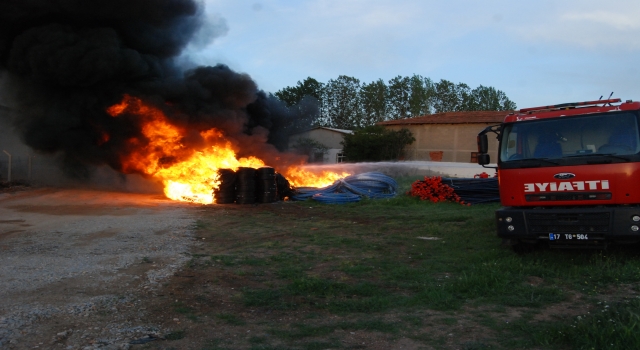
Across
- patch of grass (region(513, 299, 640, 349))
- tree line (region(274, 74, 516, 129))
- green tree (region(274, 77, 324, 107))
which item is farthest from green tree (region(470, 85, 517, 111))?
patch of grass (region(513, 299, 640, 349))

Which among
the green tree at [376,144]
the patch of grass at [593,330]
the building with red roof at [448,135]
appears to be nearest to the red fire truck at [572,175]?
the patch of grass at [593,330]

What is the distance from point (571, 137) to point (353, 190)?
11186mm

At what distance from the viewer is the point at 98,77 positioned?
Answer: 61.3ft

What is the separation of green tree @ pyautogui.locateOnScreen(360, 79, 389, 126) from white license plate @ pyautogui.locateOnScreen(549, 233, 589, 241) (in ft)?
179

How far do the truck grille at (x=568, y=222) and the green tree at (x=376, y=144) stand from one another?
97.0 feet

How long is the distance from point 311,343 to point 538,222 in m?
4.71

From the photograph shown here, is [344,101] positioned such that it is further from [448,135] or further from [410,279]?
[410,279]

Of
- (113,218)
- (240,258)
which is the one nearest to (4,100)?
(113,218)

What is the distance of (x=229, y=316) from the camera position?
5.71 metres

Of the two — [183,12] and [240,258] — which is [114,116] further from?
[240,258]

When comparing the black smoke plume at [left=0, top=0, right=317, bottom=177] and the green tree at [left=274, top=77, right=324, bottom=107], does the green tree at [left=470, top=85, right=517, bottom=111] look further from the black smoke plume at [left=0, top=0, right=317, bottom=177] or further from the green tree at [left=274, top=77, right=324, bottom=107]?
the black smoke plume at [left=0, top=0, right=317, bottom=177]

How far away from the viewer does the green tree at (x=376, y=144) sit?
37.7m

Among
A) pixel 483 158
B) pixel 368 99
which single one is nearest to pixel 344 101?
pixel 368 99

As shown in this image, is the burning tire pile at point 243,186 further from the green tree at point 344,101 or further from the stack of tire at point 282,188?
the green tree at point 344,101
